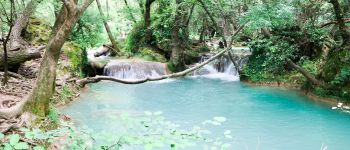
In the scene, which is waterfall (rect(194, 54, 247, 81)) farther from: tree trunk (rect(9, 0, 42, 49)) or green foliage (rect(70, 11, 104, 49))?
tree trunk (rect(9, 0, 42, 49))

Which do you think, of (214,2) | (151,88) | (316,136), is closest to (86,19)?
(151,88)

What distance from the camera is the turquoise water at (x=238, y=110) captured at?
9.39 meters

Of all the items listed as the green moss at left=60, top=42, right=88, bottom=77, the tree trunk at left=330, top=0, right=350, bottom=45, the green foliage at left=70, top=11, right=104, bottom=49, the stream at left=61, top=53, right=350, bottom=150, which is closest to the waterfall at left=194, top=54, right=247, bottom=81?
the stream at left=61, top=53, right=350, bottom=150

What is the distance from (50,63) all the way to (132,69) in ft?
44.2

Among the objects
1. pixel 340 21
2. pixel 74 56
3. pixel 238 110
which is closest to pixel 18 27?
pixel 74 56

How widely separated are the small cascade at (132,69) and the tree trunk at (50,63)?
12372mm

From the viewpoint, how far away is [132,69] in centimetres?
1977

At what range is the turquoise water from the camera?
9.39 meters

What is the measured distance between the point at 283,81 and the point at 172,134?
1355 centimetres

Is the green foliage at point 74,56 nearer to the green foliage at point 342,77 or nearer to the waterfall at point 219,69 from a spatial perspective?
the waterfall at point 219,69

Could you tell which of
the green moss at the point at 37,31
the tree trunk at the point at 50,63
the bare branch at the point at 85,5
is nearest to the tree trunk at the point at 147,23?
the green moss at the point at 37,31

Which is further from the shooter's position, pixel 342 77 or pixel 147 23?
pixel 147 23

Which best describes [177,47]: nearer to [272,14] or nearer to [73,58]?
[73,58]

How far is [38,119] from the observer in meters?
6.84
